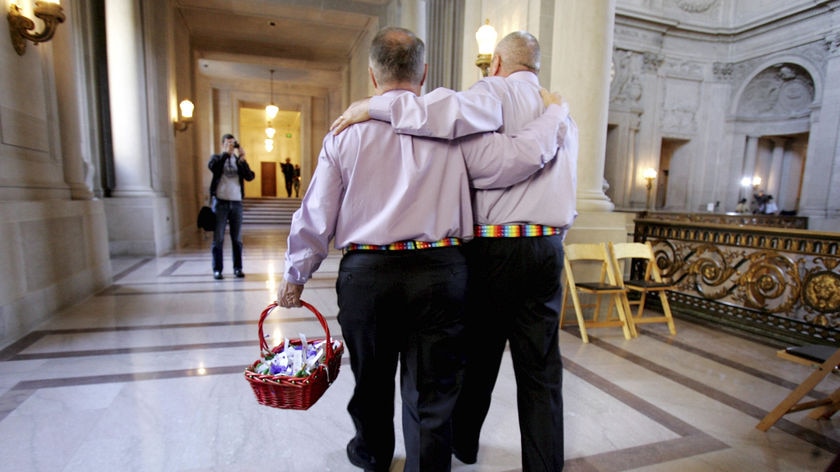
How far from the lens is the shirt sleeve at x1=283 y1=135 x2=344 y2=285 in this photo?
1.46 m

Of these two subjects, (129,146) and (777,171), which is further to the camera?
(777,171)

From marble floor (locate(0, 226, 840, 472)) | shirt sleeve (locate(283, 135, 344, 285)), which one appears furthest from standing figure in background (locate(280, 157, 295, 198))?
shirt sleeve (locate(283, 135, 344, 285))

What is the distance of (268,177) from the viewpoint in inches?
1008

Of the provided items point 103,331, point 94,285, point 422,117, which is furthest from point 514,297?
point 94,285

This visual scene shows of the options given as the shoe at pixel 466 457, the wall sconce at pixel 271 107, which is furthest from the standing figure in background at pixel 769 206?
the shoe at pixel 466 457

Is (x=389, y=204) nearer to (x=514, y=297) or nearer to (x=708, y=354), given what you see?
(x=514, y=297)

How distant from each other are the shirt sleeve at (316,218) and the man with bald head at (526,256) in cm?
15

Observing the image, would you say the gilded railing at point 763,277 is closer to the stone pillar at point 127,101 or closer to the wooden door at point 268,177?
the stone pillar at point 127,101

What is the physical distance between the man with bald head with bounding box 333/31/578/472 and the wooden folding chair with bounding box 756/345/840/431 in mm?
1488

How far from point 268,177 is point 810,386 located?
25.9 metres

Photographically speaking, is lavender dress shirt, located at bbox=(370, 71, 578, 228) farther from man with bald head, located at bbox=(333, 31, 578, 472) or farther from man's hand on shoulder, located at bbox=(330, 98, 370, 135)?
man's hand on shoulder, located at bbox=(330, 98, 370, 135)

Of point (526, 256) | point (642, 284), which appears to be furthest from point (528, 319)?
point (642, 284)

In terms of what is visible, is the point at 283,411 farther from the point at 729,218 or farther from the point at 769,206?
the point at 769,206

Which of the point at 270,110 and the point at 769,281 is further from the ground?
the point at 270,110
